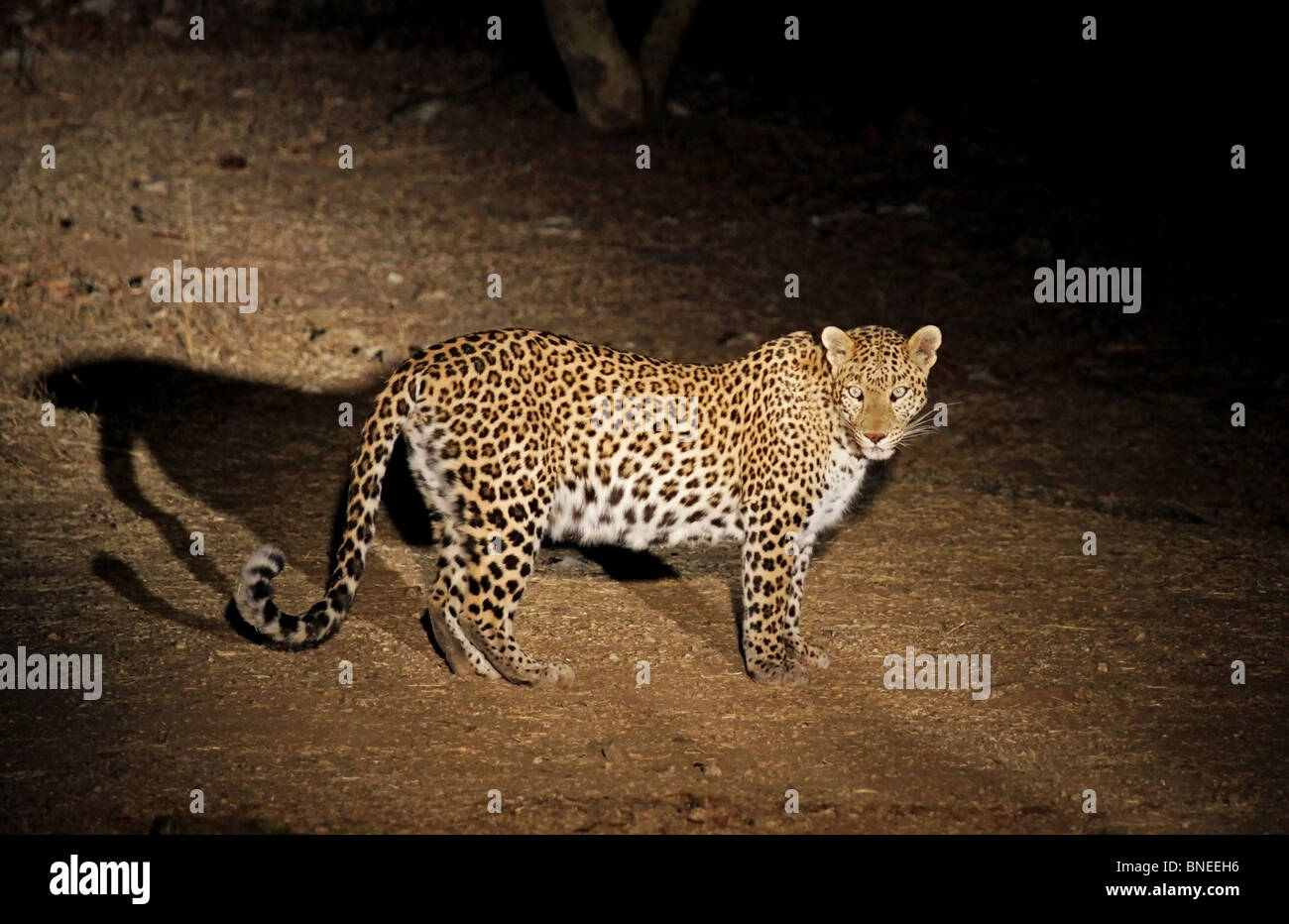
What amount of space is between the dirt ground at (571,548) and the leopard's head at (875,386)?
1077 millimetres

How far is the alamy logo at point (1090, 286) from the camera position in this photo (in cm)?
1401

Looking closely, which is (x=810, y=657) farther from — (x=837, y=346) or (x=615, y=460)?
(x=837, y=346)

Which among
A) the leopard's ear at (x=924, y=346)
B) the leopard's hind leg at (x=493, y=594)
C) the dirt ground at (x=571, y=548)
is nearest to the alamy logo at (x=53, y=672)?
the dirt ground at (x=571, y=548)

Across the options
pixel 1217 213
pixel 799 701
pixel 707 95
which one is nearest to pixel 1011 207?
pixel 1217 213

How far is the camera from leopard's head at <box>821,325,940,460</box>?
7.20 metres

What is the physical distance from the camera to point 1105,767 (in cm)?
652

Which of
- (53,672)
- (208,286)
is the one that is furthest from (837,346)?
(208,286)

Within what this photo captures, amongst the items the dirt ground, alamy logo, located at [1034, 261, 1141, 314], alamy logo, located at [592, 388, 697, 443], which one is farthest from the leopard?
alamy logo, located at [1034, 261, 1141, 314]

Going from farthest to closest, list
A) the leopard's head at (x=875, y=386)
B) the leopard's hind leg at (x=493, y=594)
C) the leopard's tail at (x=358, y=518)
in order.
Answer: the leopard's head at (x=875, y=386) → the leopard's hind leg at (x=493, y=594) → the leopard's tail at (x=358, y=518)

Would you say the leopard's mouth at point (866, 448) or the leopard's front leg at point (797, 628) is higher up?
the leopard's mouth at point (866, 448)

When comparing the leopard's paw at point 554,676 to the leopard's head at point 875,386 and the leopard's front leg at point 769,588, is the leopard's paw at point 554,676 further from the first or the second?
the leopard's head at point 875,386

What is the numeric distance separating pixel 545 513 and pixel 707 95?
448 inches

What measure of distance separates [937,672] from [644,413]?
1.79 m

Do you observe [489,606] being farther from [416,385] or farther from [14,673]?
[14,673]
